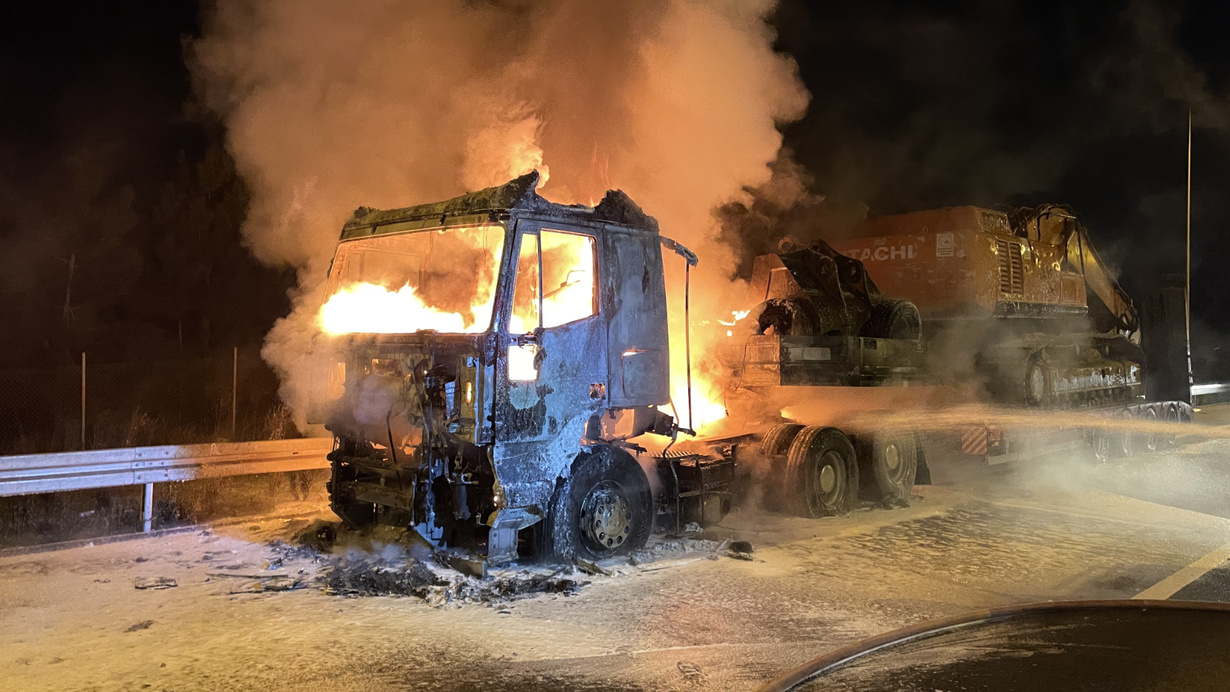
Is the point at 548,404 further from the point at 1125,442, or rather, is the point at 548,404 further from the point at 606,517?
the point at 1125,442

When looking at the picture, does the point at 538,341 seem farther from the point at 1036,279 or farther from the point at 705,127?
the point at 1036,279

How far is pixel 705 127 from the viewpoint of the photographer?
10.1m

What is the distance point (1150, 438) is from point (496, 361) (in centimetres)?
1476

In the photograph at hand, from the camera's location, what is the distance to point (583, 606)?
585 cm

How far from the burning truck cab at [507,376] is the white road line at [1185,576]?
3.50 m

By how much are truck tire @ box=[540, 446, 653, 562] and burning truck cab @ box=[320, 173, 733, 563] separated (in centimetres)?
1

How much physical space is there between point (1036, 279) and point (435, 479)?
1042 cm

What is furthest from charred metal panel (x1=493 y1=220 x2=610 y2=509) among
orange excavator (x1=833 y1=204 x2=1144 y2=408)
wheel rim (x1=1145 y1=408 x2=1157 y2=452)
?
wheel rim (x1=1145 y1=408 x2=1157 y2=452)

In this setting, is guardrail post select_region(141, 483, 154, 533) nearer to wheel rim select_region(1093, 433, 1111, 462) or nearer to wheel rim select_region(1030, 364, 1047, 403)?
wheel rim select_region(1030, 364, 1047, 403)

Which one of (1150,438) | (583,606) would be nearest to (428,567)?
(583,606)

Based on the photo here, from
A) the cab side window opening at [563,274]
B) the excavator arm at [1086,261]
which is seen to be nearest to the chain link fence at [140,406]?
the cab side window opening at [563,274]

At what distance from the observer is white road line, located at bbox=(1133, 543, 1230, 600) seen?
631 cm

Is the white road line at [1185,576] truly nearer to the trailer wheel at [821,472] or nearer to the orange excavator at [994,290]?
the trailer wheel at [821,472]

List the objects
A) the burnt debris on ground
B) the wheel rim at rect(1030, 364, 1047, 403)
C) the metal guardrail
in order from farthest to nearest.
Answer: the wheel rim at rect(1030, 364, 1047, 403) → the metal guardrail → the burnt debris on ground
